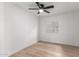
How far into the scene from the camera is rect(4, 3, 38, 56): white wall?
9.05ft

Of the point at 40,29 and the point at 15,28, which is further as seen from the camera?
the point at 40,29

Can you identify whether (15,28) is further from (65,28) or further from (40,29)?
(65,28)

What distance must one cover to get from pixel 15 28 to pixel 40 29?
271 centimetres

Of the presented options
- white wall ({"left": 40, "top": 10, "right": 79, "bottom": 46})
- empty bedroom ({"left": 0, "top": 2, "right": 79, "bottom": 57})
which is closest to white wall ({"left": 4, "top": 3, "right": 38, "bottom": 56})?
empty bedroom ({"left": 0, "top": 2, "right": 79, "bottom": 57})

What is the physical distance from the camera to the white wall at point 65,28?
14.1 ft

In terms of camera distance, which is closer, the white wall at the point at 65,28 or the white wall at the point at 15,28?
the white wall at the point at 15,28

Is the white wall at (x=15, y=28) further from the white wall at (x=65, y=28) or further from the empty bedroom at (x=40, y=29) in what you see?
the white wall at (x=65, y=28)

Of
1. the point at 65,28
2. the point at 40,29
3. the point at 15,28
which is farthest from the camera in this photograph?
the point at 40,29

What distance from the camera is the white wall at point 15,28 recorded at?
276cm

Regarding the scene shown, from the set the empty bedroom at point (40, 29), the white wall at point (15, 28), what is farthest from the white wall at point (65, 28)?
the white wall at point (15, 28)

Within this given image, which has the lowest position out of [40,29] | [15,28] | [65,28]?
[40,29]

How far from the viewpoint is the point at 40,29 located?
18.5 ft

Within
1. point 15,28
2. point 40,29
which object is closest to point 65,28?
point 40,29

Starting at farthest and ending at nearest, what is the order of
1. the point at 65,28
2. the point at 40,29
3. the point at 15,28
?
the point at 40,29, the point at 65,28, the point at 15,28
